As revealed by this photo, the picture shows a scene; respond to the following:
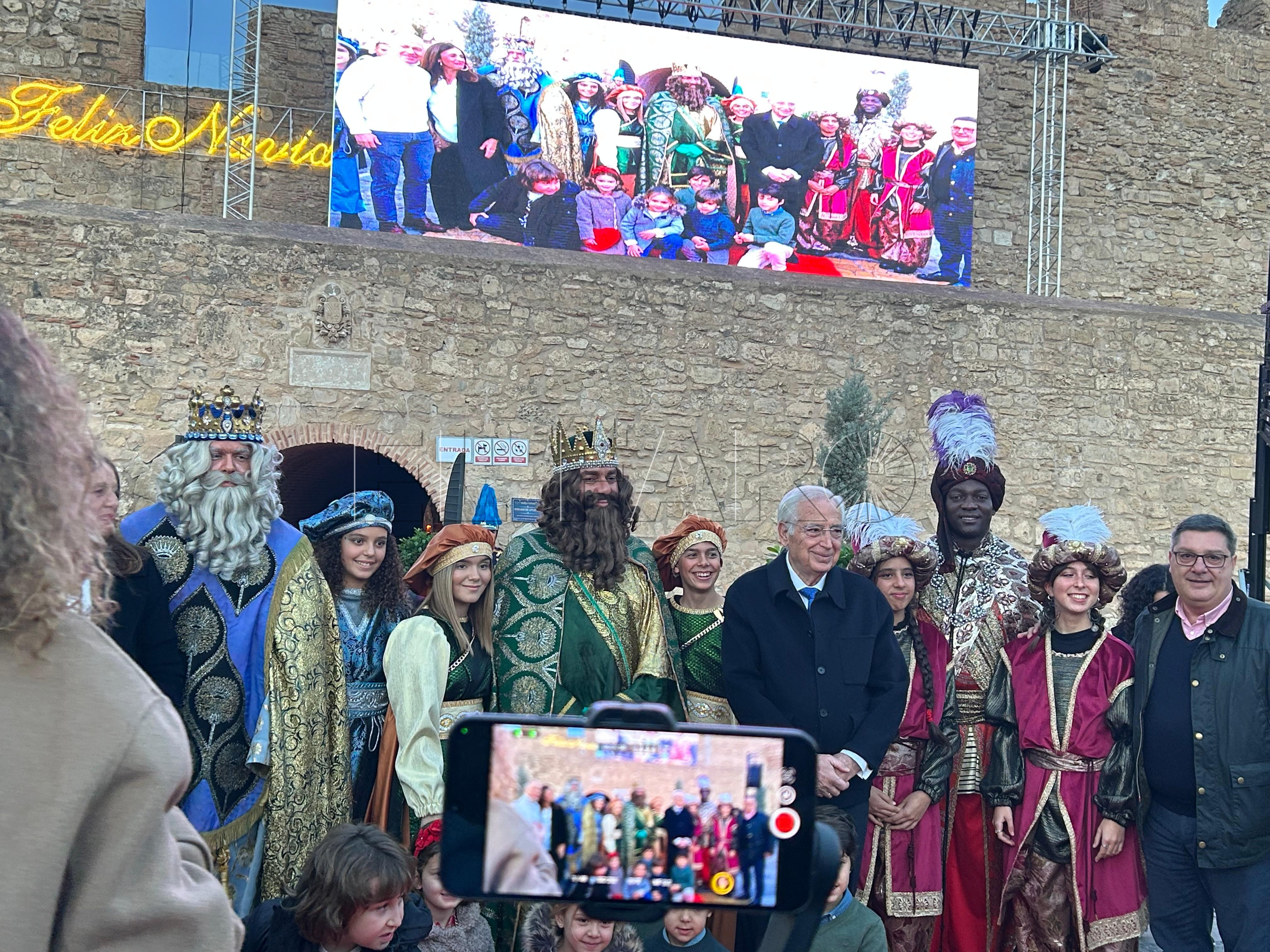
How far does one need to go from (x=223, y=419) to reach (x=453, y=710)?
3.68ft

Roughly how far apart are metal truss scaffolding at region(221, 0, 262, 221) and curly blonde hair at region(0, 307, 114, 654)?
1034 centimetres

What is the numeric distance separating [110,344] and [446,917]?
270 inches

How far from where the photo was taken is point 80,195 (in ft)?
39.7

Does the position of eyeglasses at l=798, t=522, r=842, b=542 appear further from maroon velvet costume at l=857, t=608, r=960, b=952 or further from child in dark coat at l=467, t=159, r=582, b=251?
child in dark coat at l=467, t=159, r=582, b=251

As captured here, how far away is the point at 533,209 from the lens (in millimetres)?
11266

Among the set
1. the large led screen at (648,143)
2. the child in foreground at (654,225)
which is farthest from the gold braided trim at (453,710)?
the child in foreground at (654,225)

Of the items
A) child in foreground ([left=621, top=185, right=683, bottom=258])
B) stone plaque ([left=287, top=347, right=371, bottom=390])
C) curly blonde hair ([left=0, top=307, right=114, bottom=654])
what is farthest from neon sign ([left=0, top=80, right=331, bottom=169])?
curly blonde hair ([left=0, top=307, right=114, bottom=654])

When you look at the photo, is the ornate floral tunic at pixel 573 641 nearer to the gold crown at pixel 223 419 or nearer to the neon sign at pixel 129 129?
the gold crown at pixel 223 419

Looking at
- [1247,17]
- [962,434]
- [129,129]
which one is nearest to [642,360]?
[129,129]

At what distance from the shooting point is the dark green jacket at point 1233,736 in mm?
3875

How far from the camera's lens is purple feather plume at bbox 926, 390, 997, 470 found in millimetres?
5191

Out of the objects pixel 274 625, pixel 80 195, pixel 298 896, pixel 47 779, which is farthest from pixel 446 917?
pixel 80 195

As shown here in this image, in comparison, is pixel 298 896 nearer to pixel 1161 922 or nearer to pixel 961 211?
pixel 1161 922

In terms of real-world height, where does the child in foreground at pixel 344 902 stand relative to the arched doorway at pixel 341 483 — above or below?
below
